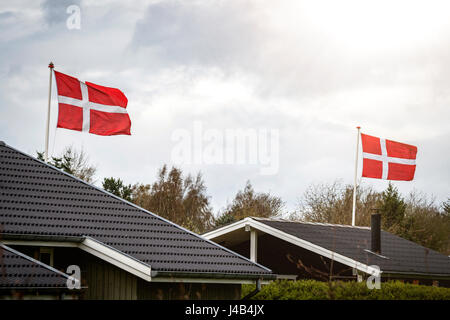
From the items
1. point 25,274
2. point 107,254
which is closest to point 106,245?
point 107,254

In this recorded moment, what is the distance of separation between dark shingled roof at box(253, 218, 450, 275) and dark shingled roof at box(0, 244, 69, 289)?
10.5m

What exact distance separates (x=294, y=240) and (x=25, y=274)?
11.4 meters

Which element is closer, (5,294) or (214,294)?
(5,294)

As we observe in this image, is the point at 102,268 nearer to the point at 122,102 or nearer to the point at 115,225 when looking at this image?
the point at 115,225

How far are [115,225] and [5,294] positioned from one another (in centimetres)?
437

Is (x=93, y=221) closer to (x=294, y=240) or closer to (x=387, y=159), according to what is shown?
(x=294, y=240)

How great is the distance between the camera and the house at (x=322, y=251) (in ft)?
65.6

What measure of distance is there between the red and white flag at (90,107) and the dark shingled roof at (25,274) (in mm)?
7464

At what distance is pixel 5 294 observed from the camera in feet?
31.6

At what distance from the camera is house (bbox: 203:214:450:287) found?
20000mm

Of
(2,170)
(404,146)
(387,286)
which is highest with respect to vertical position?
(404,146)

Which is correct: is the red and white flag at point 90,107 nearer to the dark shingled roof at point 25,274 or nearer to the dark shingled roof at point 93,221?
the dark shingled roof at point 93,221

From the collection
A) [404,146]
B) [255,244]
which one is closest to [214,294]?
[255,244]

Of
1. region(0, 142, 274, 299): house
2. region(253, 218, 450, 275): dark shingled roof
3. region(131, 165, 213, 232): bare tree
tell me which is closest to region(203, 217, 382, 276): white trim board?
region(253, 218, 450, 275): dark shingled roof
